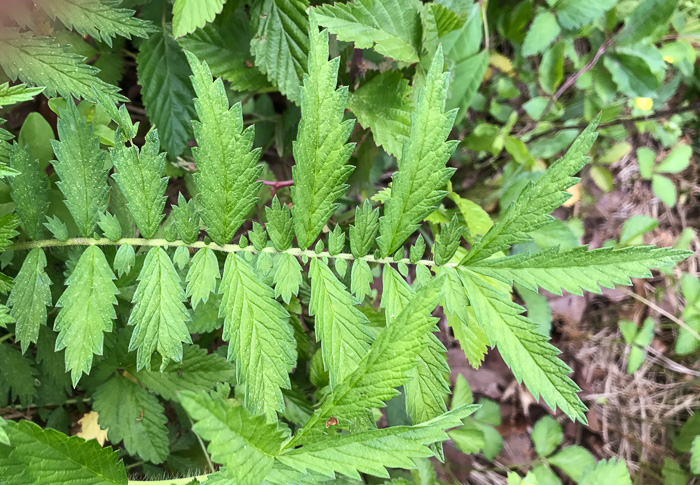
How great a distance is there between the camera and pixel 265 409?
0.76 metres

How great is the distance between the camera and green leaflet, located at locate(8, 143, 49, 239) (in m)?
0.84

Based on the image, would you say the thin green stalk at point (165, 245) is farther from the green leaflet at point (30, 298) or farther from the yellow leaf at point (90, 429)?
the yellow leaf at point (90, 429)

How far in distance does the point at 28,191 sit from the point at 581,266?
1.04 m

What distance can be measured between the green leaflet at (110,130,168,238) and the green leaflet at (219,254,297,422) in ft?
0.57

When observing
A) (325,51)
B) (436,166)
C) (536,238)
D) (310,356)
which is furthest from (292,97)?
(536,238)

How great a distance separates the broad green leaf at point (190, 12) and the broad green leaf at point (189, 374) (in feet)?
2.44

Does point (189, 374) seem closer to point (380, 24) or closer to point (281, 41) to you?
point (281, 41)

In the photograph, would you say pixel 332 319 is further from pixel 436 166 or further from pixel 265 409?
pixel 436 166

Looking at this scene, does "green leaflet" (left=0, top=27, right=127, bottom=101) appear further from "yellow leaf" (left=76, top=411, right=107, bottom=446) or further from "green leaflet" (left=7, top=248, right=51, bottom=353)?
"yellow leaf" (left=76, top=411, right=107, bottom=446)

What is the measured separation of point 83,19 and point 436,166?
77cm

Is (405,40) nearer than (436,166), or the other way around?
(436,166)

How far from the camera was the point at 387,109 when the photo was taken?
1.23 meters

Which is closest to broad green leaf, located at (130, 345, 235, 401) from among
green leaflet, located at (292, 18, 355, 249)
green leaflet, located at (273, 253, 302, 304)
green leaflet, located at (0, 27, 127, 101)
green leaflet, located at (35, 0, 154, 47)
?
green leaflet, located at (273, 253, 302, 304)

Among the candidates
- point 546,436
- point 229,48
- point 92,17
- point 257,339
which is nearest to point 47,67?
point 92,17
